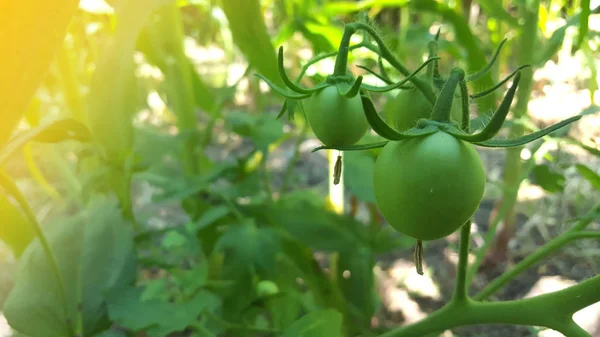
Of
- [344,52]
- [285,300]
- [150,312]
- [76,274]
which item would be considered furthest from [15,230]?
[344,52]

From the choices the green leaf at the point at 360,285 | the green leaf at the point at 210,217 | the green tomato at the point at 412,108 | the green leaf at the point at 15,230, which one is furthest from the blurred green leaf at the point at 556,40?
the green leaf at the point at 15,230

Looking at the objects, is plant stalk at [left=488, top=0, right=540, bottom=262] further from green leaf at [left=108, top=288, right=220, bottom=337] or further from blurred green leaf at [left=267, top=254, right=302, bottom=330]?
green leaf at [left=108, top=288, right=220, bottom=337]

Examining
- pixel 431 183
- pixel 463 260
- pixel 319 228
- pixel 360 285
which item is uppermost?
pixel 431 183

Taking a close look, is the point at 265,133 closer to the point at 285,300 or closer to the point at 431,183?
the point at 285,300

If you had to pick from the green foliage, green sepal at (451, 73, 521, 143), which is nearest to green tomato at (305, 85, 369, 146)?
the green foliage

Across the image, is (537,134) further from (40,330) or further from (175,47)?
(175,47)

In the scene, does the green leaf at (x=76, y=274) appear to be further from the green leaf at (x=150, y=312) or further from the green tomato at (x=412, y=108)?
the green tomato at (x=412, y=108)
